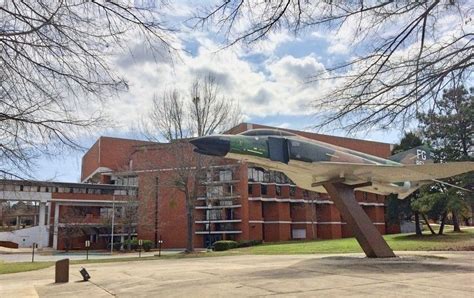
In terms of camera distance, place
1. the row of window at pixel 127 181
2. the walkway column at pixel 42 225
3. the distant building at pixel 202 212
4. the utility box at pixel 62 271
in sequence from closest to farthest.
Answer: the utility box at pixel 62 271
the distant building at pixel 202 212
the walkway column at pixel 42 225
the row of window at pixel 127 181

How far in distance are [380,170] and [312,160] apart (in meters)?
2.78

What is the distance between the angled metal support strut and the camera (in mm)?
16812

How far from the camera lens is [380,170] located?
17406 mm

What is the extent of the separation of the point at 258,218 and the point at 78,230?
76.5ft

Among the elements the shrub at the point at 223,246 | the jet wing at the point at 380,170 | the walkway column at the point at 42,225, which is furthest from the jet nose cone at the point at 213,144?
the walkway column at the point at 42,225

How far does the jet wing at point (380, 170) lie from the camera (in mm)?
16484

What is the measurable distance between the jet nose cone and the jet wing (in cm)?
305

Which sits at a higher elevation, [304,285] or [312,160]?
[312,160]

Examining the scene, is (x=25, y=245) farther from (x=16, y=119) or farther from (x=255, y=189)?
(x=16, y=119)

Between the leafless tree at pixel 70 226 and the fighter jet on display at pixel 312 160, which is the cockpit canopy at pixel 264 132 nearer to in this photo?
the fighter jet on display at pixel 312 160

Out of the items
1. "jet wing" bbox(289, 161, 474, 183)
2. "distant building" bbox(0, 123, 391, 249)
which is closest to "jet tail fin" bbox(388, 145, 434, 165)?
"jet wing" bbox(289, 161, 474, 183)

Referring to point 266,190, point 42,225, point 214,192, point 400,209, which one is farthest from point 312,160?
point 42,225

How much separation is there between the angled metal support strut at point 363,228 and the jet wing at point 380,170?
680 mm

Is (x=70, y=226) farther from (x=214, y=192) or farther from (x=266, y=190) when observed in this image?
(x=266, y=190)
